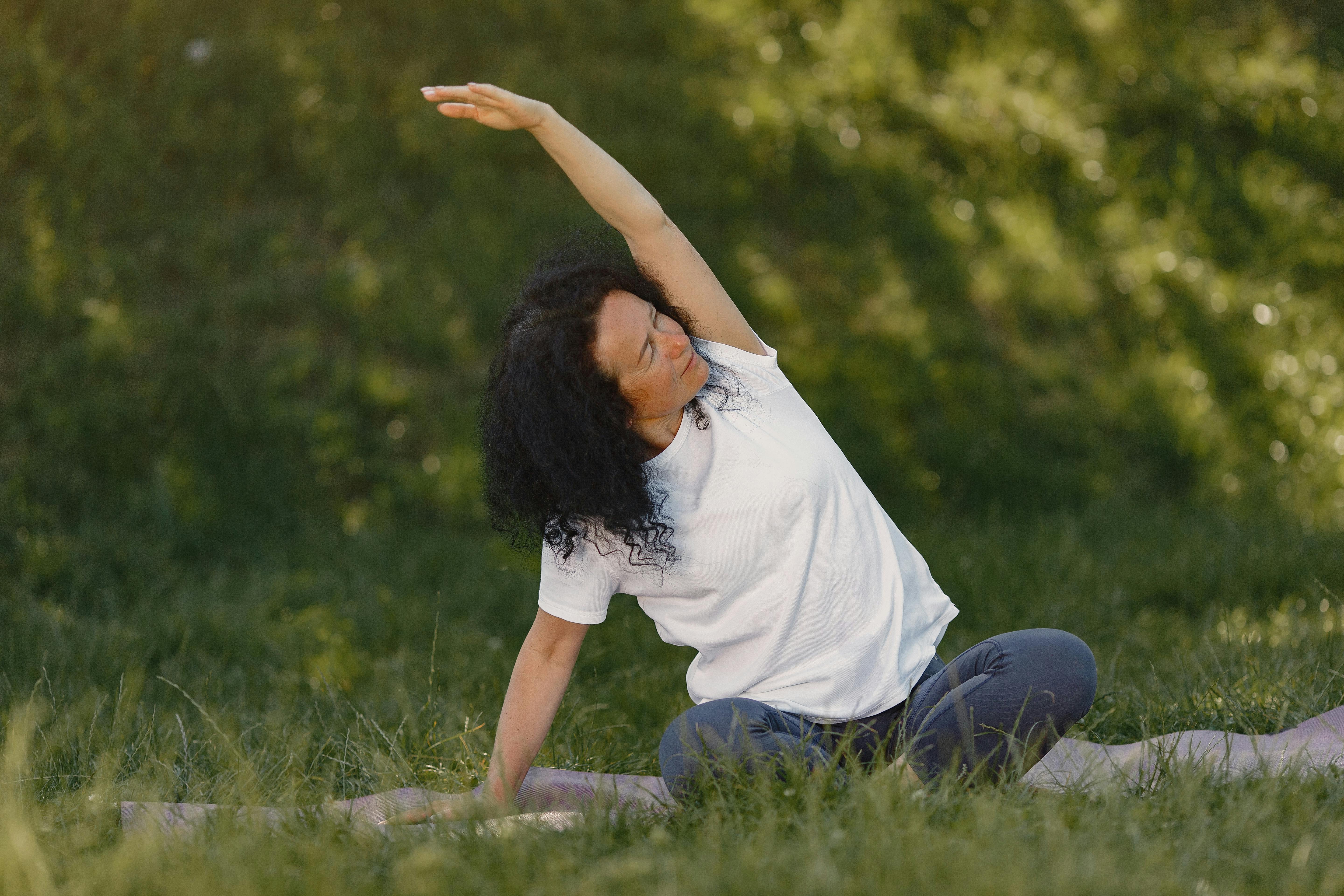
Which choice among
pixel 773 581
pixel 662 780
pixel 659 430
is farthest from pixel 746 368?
pixel 662 780

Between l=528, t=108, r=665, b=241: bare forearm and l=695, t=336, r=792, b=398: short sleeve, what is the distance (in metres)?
0.28

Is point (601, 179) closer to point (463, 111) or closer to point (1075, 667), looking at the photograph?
point (463, 111)

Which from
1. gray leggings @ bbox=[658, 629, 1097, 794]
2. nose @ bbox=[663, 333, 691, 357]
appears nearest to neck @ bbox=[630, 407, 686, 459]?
nose @ bbox=[663, 333, 691, 357]

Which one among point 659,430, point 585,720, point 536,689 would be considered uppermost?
point 659,430

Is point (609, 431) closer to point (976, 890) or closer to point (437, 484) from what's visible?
point (976, 890)

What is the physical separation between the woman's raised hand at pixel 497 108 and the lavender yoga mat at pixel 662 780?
→ 130cm

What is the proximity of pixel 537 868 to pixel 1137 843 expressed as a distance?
934 mm

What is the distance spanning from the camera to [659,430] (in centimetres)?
232

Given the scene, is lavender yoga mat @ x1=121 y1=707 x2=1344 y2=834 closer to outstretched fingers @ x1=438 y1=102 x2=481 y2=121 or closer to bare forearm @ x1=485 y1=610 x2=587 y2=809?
bare forearm @ x1=485 y1=610 x2=587 y2=809

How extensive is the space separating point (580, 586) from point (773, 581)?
15.3 inches

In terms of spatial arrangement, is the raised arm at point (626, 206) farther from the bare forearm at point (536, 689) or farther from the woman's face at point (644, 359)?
the bare forearm at point (536, 689)

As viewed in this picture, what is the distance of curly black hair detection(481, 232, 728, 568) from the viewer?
2.22m

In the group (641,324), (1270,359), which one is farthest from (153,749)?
(1270,359)

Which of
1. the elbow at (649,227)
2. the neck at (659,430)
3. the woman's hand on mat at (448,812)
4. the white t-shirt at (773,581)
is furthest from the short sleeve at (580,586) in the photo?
the elbow at (649,227)
